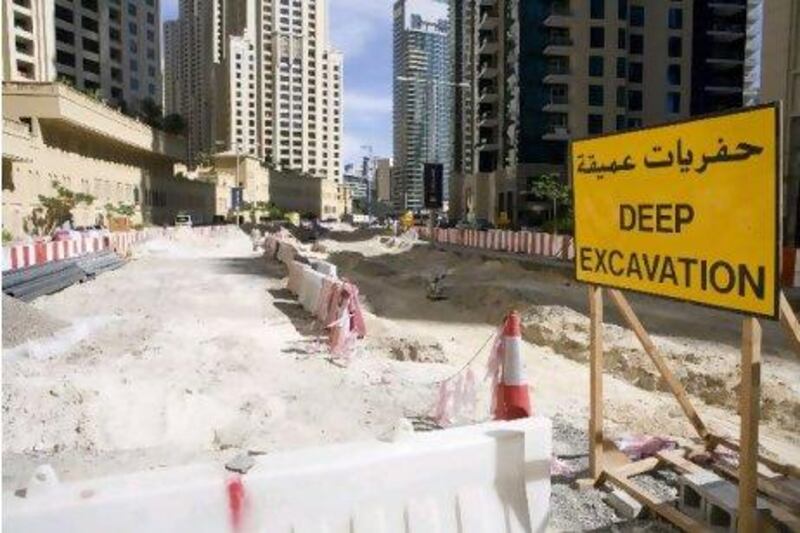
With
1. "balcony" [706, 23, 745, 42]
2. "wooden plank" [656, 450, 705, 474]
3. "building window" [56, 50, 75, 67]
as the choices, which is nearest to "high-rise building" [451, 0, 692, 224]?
"balcony" [706, 23, 745, 42]

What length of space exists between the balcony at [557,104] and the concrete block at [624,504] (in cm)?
6888

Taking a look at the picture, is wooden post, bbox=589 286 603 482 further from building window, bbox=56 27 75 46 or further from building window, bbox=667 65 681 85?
building window, bbox=56 27 75 46

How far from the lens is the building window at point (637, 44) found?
239ft

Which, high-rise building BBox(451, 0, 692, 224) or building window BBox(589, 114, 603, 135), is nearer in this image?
high-rise building BBox(451, 0, 692, 224)

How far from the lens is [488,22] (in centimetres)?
7962

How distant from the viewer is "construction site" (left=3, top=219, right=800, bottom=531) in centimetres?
444

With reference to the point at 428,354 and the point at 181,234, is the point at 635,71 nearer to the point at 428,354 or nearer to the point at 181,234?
the point at 181,234

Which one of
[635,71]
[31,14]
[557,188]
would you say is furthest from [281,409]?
[31,14]

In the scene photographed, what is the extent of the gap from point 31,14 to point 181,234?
52.2 m

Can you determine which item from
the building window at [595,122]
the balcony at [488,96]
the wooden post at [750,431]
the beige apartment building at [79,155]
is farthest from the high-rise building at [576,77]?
the wooden post at [750,431]

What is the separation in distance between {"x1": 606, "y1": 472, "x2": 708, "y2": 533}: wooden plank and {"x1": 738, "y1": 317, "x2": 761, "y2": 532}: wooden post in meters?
0.34

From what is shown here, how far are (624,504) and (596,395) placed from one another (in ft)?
2.84

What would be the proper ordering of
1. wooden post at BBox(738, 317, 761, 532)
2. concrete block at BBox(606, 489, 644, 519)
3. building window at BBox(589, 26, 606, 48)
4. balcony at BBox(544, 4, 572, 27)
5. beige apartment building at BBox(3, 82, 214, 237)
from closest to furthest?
wooden post at BBox(738, 317, 761, 532) → concrete block at BBox(606, 489, 644, 519) → beige apartment building at BBox(3, 82, 214, 237) → balcony at BBox(544, 4, 572, 27) → building window at BBox(589, 26, 606, 48)

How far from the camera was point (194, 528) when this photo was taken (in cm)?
276
